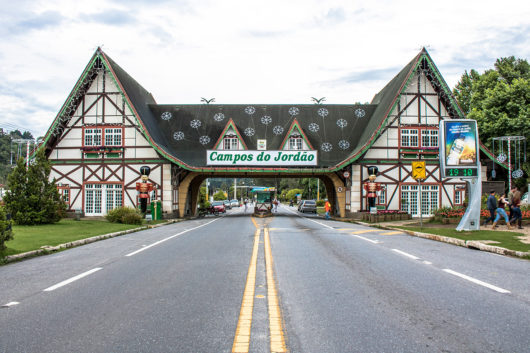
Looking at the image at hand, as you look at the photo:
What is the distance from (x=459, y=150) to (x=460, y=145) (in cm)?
22

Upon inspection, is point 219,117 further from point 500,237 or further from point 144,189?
point 500,237

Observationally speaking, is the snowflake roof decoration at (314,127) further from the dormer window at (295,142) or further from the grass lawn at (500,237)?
the grass lawn at (500,237)

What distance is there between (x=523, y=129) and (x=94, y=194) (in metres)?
35.6

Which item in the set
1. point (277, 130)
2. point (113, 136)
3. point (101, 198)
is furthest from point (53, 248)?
point (277, 130)

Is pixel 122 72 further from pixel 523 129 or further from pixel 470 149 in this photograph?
pixel 523 129

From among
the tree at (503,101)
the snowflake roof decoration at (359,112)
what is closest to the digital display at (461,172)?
the tree at (503,101)

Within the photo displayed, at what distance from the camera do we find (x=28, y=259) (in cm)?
1142

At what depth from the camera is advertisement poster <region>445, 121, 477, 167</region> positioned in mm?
17797

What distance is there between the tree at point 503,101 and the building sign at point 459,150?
2228 cm

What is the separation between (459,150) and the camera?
1791 centimetres

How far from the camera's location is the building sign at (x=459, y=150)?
17.8 meters

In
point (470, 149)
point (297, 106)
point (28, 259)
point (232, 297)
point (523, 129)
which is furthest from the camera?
point (297, 106)

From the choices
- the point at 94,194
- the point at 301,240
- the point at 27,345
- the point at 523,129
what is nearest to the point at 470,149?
the point at 301,240

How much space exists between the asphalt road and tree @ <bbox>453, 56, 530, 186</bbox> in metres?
30.5
